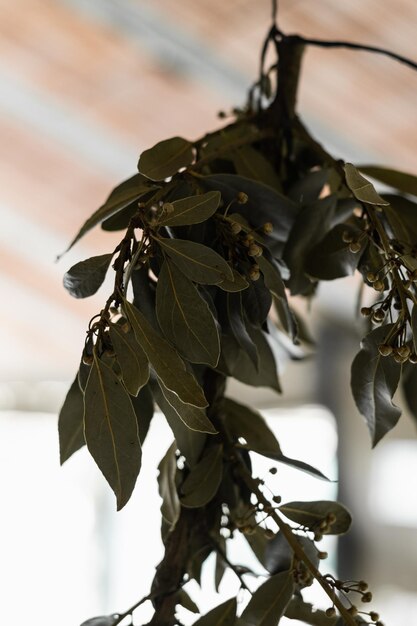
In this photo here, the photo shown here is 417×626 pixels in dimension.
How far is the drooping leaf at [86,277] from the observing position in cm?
58

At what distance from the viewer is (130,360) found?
0.54 meters

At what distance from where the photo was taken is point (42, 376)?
5.71 m

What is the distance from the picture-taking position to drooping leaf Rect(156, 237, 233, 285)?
55 centimetres

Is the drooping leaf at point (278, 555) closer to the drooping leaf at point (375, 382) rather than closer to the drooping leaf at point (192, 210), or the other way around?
the drooping leaf at point (375, 382)

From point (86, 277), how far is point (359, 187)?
18cm

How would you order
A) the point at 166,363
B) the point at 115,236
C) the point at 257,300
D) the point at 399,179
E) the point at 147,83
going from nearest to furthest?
1. the point at 166,363
2. the point at 257,300
3. the point at 399,179
4. the point at 147,83
5. the point at 115,236

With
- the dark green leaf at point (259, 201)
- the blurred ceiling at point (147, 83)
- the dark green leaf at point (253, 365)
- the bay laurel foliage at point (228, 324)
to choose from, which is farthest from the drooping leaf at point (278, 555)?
the blurred ceiling at point (147, 83)

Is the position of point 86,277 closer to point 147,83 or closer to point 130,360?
point 130,360

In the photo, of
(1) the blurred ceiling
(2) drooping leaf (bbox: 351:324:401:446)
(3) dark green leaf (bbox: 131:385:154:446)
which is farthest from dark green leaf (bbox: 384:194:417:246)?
(1) the blurred ceiling

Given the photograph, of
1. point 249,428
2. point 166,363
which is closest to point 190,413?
point 166,363

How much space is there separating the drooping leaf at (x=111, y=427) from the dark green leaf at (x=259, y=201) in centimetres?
19

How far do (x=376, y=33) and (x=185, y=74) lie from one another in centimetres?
74

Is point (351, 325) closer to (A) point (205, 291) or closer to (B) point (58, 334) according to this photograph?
(B) point (58, 334)

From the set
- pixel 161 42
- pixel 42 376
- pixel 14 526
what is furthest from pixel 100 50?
pixel 14 526
